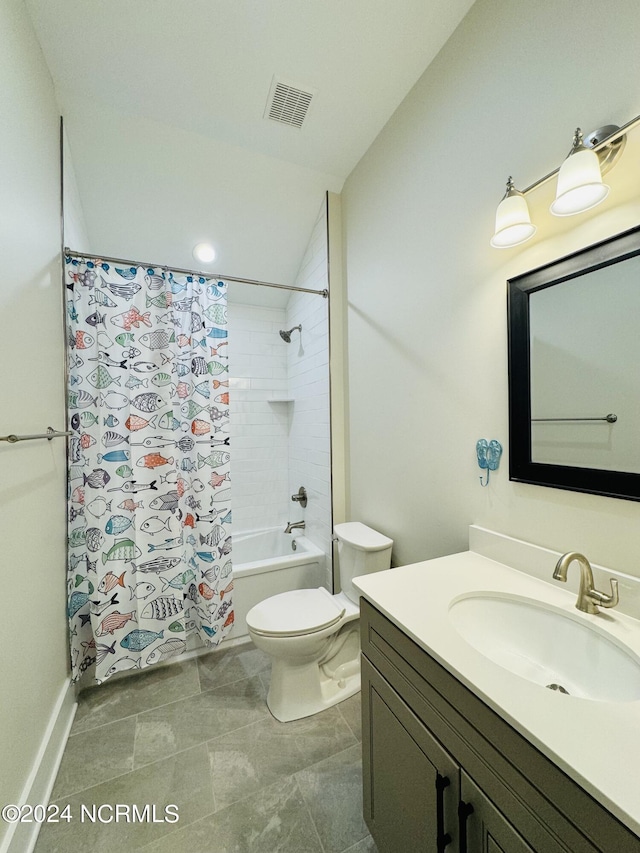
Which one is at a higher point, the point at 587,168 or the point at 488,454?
the point at 587,168

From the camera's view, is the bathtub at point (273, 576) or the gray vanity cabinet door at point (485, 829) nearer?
the gray vanity cabinet door at point (485, 829)

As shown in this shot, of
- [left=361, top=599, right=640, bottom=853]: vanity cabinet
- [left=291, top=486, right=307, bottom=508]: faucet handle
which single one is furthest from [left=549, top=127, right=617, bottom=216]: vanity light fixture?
[left=291, top=486, right=307, bottom=508]: faucet handle

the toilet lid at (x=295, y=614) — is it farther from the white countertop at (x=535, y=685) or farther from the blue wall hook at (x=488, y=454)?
the blue wall hook at (x=488, y=454)

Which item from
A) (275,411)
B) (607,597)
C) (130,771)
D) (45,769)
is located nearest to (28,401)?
(45,769)

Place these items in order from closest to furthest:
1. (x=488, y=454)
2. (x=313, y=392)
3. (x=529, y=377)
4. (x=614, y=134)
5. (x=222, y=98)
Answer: (x=614, y=134) < (x=529, y=377) < (x=488, y=454) < (x=222, y=98) < (x=313, y=392)

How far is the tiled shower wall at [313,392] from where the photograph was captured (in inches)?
90.4

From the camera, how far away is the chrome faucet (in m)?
0.83

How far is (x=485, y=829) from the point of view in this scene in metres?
0.61

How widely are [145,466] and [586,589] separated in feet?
6.04

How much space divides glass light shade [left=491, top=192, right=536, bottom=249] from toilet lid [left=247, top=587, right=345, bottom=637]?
5.28ft

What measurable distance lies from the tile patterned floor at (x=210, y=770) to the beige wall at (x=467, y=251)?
866 mm

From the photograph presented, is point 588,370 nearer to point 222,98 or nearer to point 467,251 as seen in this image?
point 467,251

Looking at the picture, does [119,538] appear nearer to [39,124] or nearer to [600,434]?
[39,124]

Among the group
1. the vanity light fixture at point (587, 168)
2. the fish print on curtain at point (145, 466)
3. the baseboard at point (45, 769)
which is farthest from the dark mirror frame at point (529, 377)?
the baseboard at point (45, 769)
